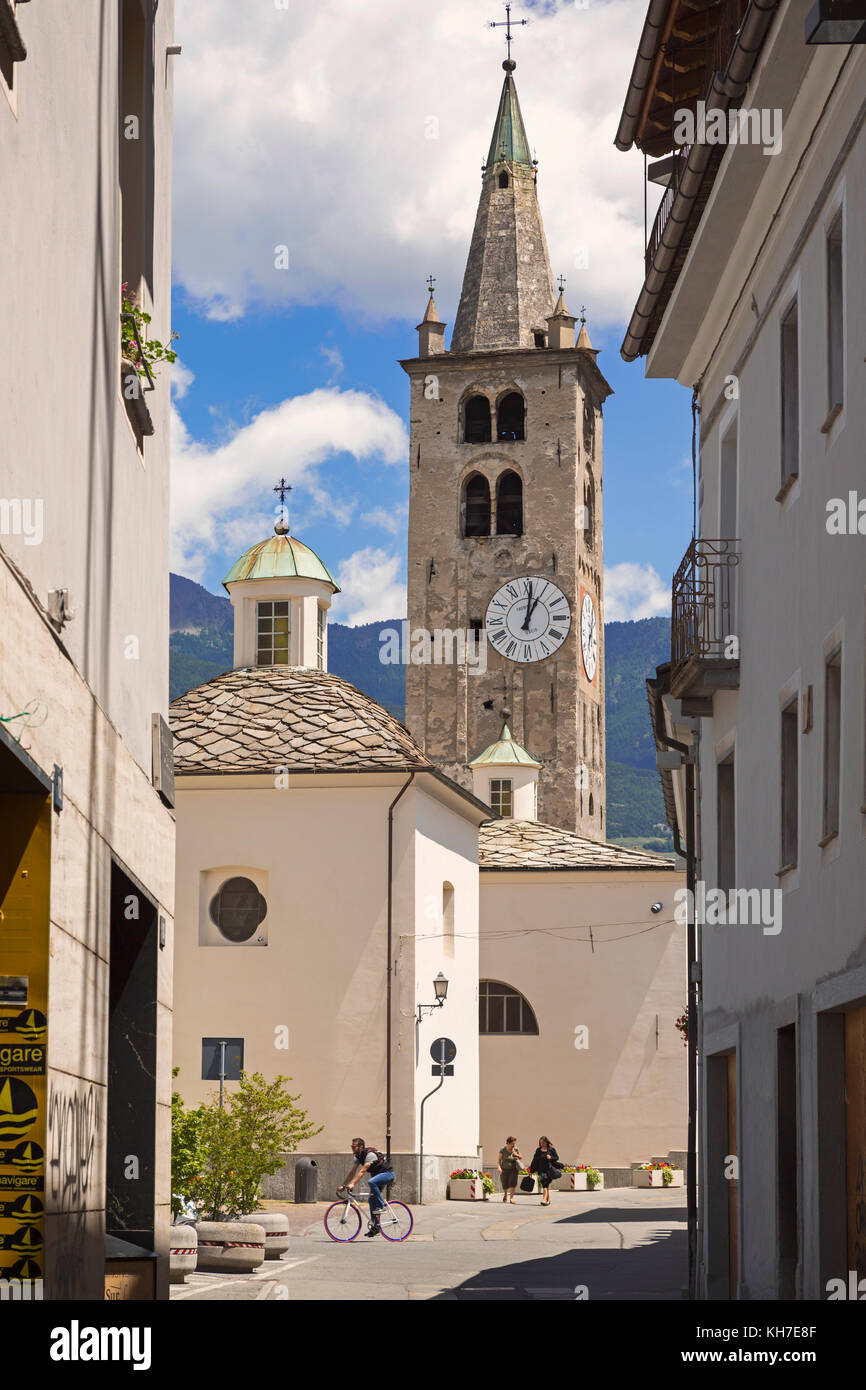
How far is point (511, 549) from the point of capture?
70.4 metres

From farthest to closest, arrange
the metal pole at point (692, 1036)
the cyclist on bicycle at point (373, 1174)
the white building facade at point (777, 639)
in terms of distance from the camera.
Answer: the cyclist on bicycle at point (373, 1174)
the metal pole at point (692, 1036)
the white building facade at point (777, 639)

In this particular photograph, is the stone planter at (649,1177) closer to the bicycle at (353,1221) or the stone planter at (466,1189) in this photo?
the stone planter at (466,1189)

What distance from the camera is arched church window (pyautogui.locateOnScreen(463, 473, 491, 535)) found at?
71.1 m

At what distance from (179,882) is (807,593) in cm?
2549

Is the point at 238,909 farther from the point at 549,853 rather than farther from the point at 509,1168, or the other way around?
the point at 549,853

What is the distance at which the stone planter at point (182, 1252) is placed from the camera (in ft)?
60.2

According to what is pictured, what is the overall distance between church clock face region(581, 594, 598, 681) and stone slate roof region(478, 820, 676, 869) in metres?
20.8

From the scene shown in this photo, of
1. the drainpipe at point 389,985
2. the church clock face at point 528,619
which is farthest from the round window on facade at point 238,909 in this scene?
the church clock face at point 528,619

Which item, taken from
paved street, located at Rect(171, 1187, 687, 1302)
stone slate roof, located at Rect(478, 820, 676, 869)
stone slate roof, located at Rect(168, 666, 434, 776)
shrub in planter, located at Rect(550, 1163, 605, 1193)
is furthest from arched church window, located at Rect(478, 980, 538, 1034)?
paved street, located at Rect(171, 1187, 687, 1302)

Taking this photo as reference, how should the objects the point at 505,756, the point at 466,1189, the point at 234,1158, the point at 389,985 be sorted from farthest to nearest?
the point at 505,756 < the point at 466,1189 < the point at 389,985 < the point at 234,1158

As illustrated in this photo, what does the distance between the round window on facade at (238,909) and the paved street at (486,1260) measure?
17.9 feet

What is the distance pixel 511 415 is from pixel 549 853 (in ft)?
92.1

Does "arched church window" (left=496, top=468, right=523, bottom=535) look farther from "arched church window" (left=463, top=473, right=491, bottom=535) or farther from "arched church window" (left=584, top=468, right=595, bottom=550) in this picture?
"arched church window" (left=584, top=468, right=595, bottom=550)

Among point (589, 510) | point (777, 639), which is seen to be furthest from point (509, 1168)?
point (589, 510)
